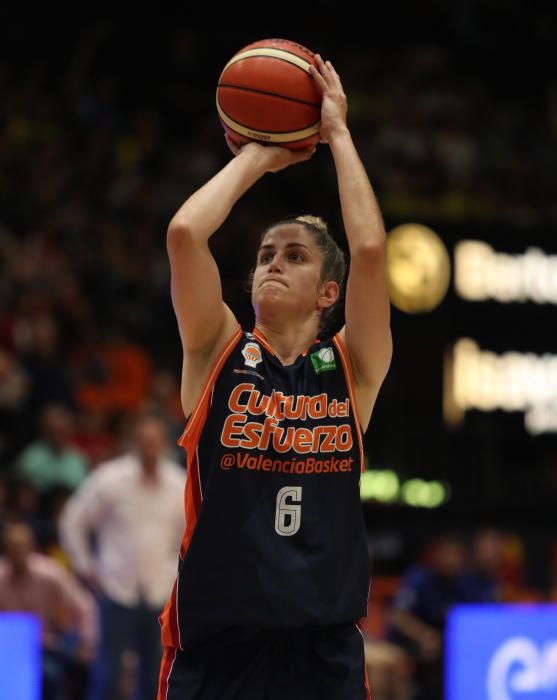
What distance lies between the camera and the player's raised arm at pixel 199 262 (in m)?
2.92

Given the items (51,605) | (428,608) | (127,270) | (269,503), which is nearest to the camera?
(269,503)

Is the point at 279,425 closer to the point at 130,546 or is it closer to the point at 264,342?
the point at 264,342

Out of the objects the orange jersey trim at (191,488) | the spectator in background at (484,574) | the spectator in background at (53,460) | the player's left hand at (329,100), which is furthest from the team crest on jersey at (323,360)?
the spectator in background at (53,460)

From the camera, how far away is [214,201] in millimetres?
2990

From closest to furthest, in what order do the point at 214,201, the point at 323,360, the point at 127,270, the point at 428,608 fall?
the point at 214,201 → the point at 323,360 → the point at 428,608 → the point at 127,270

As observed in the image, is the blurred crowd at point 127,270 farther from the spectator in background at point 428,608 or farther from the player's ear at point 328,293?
the player's ear at point 328,293

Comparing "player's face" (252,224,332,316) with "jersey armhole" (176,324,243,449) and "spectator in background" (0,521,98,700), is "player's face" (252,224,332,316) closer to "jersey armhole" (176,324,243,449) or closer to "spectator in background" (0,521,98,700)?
"jersey armhole" (176,324,243,449)

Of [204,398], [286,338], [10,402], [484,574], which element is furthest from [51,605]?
[204,398]

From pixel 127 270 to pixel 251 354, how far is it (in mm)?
8624

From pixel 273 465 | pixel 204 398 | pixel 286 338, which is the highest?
pixel 286 338

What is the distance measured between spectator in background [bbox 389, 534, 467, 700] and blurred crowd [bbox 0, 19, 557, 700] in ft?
0.05

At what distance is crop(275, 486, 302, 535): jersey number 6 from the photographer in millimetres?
2865

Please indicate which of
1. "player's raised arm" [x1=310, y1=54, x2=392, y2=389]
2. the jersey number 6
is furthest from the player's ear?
the jersey number 6

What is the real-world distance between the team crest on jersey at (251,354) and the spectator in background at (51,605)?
4.09 meters
